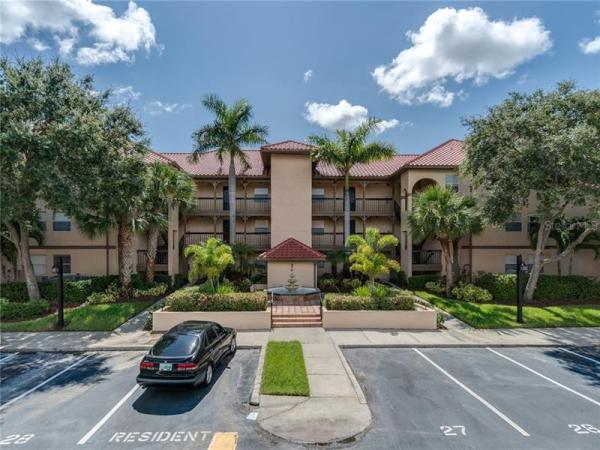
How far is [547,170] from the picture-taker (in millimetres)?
16578

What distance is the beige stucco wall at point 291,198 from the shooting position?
77.0 feet

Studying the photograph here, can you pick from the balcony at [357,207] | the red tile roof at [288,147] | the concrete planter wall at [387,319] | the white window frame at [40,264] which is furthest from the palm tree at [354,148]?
the white window frame at [40,264]

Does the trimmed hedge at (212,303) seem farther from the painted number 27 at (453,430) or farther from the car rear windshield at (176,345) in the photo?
the painted number 27 at (453,430)

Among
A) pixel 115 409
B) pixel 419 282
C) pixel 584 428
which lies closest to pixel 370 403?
pixel 584 428

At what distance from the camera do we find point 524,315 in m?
16.5

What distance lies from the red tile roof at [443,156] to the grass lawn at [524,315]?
959 cm

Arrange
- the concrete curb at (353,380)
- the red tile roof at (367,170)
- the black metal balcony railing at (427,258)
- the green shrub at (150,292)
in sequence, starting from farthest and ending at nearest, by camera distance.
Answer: the red tile roof at (367,170)
the black metal balcony railing at (427,258)
the green shrub at (150,292)
the concrete curb at (353,380)

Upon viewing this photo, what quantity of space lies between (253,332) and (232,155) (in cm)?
1249

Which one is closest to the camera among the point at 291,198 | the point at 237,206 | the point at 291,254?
the point at 291,254

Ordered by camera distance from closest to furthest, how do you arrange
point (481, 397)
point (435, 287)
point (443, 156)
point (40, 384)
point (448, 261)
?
point (481, 397) < point (40, 384) < point (448, 261) < point (435, 287) < point (443, 156)

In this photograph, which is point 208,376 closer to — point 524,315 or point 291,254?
point 291,254

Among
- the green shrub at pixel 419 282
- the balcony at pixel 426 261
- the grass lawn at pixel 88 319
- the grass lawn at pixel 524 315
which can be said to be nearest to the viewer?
the grass lawn at pixel 88 319

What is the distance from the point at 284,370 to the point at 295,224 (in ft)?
47.4

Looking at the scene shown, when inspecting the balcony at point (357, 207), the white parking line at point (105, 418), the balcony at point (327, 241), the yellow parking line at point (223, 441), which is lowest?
the white parking line at point (105, 418)
